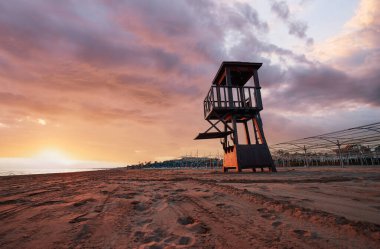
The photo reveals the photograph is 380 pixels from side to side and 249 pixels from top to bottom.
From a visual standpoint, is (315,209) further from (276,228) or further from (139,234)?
(139,234)

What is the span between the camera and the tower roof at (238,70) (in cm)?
Answer: 1377

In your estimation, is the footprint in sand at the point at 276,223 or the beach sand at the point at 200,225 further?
the footprint in sand at the point at 276,223

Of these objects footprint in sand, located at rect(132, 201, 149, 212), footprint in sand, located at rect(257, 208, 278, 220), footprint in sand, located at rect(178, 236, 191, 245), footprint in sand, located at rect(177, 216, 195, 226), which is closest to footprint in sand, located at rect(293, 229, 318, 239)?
footprint in sand, located at rect(257, 208, 278, 220)

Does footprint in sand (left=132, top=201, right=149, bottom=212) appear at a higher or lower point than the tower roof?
lower

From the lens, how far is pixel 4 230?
202 centimetres

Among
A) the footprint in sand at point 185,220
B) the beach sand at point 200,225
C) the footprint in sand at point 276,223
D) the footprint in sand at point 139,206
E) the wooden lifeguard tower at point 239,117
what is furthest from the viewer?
the wooden lifeguard tower at point 239,117

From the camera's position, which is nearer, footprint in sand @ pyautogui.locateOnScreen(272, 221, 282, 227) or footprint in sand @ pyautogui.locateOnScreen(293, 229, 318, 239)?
footprint in sand @ pyautogui.locateOnScreen(293, 229, 318, 239)

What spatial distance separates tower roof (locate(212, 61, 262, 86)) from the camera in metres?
13.8

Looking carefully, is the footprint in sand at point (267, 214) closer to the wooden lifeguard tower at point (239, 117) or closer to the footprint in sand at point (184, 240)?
the footprint in sand at point (184, 240)

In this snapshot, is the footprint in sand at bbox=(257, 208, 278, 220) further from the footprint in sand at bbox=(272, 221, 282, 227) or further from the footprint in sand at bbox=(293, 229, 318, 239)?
the footprint in sand at bbox=(293, 229, 318, 239)

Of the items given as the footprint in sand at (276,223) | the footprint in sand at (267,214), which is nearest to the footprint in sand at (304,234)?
the footprint in sand at (276,223)

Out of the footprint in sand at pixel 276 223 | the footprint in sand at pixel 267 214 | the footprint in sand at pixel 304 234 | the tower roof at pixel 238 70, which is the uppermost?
the tower roof at pixel 238 70

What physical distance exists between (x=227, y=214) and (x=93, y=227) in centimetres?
153

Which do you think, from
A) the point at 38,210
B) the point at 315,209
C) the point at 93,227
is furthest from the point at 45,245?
the point at 315,209
